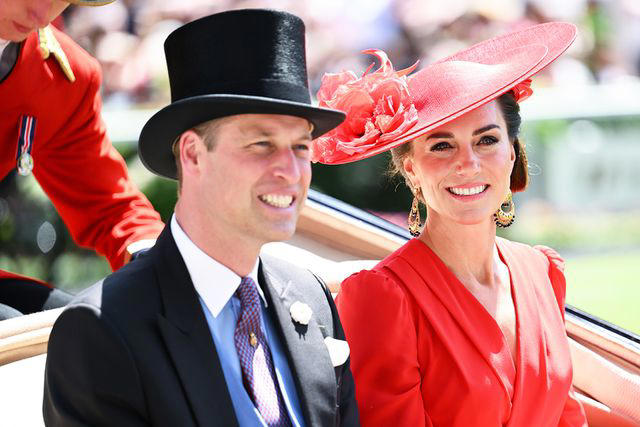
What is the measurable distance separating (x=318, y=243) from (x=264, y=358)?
3.67ft

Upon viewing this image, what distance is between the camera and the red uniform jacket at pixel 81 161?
2365 millimetres

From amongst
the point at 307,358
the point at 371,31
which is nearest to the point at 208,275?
the point at 307,358

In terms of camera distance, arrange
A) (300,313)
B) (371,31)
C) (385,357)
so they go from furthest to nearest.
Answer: (371,31), (385,357), (300,313)

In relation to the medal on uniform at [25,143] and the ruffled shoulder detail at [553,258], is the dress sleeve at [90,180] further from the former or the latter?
the ruffled shoulder detail at [553,258]

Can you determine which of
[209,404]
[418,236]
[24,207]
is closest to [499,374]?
[418,236]

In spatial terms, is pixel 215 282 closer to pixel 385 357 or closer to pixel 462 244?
pixel 385 357

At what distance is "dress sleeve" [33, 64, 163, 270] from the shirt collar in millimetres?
888

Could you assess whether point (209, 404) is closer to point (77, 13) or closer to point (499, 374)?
point (499, 374)

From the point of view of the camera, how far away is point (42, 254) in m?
4.31

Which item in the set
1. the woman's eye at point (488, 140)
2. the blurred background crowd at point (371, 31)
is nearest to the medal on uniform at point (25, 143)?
the woman's eye at point (488, 140)

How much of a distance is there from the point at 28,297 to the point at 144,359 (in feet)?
3.43

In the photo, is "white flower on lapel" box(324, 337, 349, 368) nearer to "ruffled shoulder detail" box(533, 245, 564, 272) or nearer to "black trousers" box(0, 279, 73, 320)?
"ruffled shoulder detail" box(533, 245, 564, 272)

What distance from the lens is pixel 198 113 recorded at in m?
1.50

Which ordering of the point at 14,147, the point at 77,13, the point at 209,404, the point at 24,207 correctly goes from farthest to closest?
the point at 77,13, the point at 24,207, the point at 14,147, the point at 209,404
